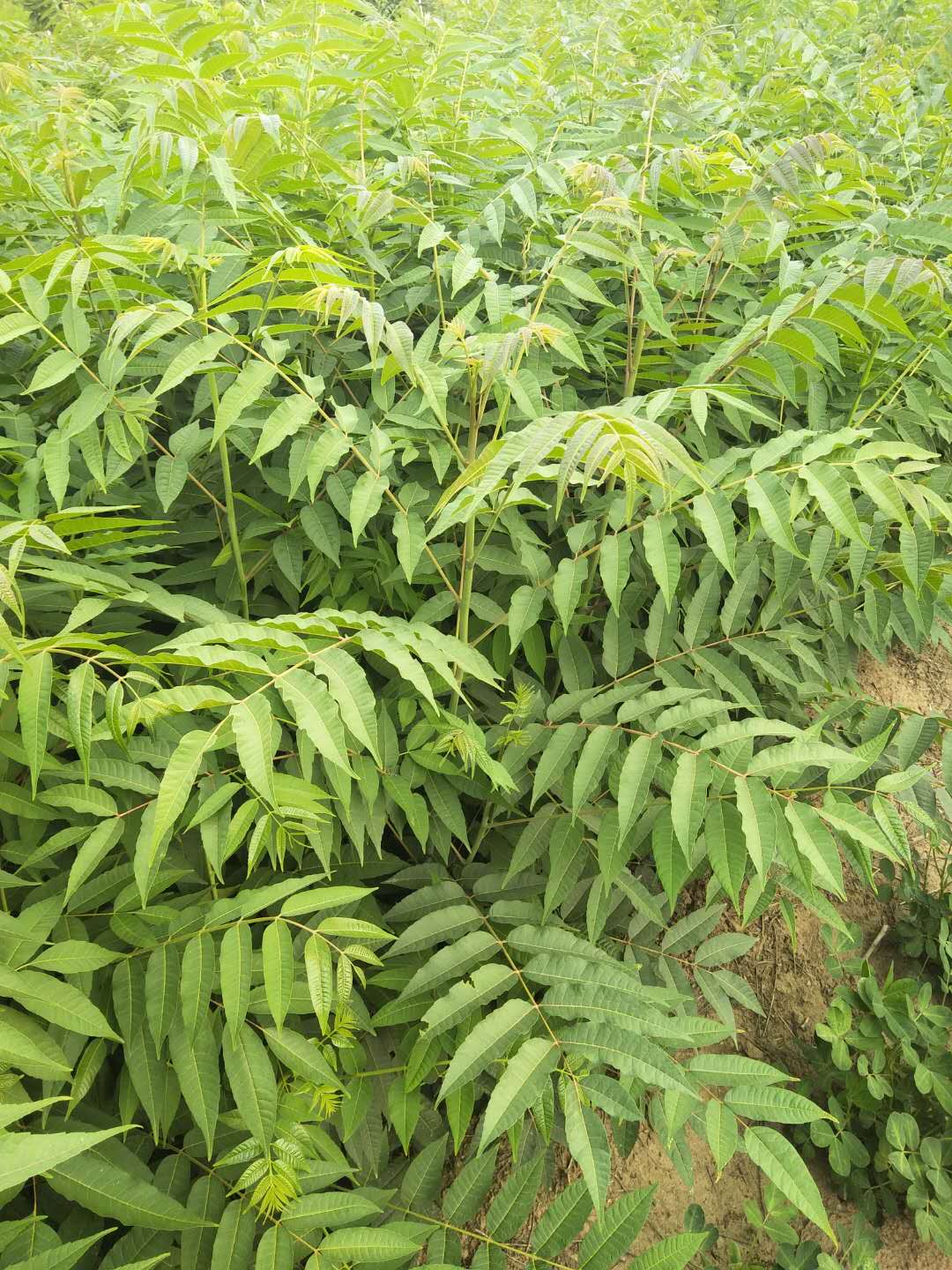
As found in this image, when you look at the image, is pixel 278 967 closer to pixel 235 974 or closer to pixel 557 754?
pixel 235 974

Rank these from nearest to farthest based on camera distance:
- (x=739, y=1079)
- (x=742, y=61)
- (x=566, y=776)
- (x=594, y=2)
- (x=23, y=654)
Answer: (x=23, y=654) < (x=739, y=1079) < (x=566, y=776) < (x=742, y=61) < (x=594, y=2)

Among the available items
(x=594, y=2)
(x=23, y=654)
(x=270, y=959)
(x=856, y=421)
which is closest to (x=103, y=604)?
(x=23, y=654)

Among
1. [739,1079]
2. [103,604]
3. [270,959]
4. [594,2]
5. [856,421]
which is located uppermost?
[594,2]

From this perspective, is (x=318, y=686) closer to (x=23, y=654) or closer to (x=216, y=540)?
(x=23, y=654)

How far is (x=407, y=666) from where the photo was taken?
1305 mm

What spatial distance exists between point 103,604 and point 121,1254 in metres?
1.04

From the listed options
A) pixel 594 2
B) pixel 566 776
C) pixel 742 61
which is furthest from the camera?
pixel 594 2

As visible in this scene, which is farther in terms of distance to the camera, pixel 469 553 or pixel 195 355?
pixel 469 553

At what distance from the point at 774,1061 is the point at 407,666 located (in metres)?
1.82

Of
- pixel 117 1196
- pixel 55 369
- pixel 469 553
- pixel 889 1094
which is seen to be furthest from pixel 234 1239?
pixel 889 1094

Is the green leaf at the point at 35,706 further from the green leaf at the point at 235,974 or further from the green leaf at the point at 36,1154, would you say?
the green leaf at the point at 36,1154

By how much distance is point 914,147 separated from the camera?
3.01m

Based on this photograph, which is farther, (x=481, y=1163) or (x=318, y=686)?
(x=481, y=1163)

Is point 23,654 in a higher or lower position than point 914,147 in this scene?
lower
